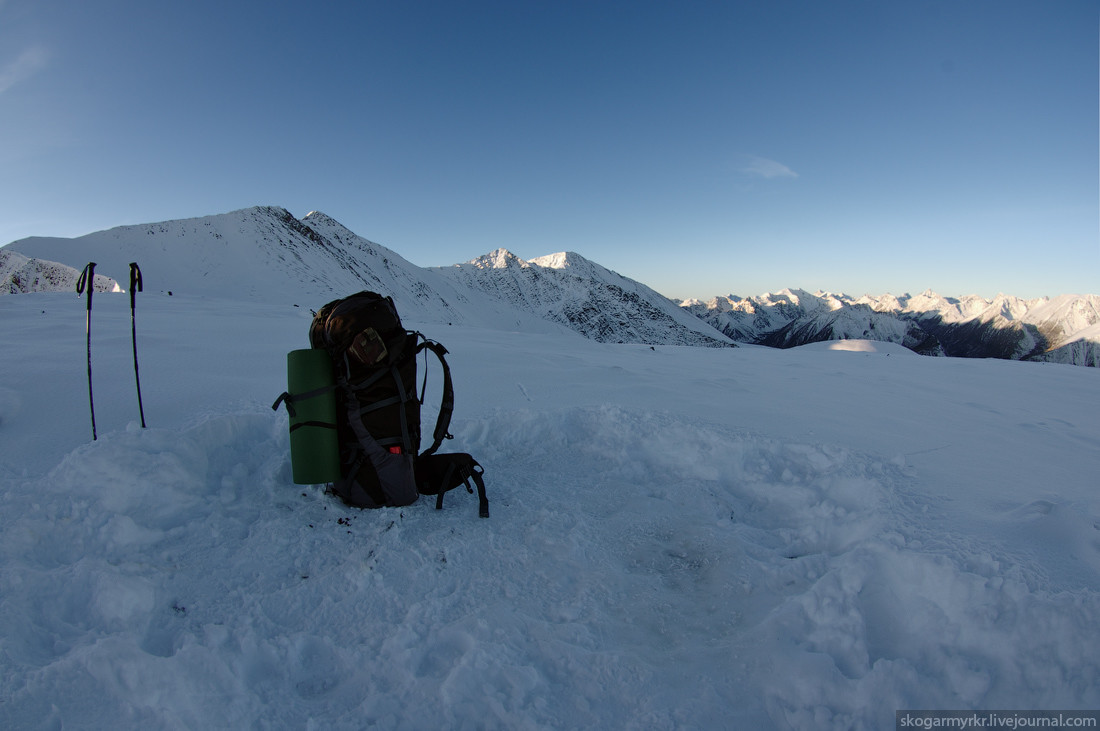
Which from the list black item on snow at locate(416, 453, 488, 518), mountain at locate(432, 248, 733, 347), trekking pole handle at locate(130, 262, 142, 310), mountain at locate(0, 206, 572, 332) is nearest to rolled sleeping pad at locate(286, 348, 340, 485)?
black item on snow at locate(416, 453, 488, 518)

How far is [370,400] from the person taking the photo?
3.83 meters

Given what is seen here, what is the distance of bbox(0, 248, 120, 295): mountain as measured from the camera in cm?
3084

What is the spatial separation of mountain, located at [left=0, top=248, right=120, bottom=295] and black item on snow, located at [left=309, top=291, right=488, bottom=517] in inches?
1445

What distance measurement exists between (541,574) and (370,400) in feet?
6.27

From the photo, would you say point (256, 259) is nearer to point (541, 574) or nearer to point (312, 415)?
point (312, 415)

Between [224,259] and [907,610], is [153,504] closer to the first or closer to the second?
[907,610]

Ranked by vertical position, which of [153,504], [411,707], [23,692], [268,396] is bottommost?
[411,707]

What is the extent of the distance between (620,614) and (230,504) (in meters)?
3.14

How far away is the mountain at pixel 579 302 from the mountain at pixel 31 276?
118 m

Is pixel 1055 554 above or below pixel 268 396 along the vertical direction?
below

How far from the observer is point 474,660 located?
97.7 inches

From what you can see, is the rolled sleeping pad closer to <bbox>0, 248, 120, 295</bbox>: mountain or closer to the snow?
the snow

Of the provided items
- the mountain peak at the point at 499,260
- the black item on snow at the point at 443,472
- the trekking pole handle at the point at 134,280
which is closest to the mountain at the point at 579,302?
the mountain peak at the point at 499,260

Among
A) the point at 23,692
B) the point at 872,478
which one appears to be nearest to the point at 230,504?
the point at 23,692
